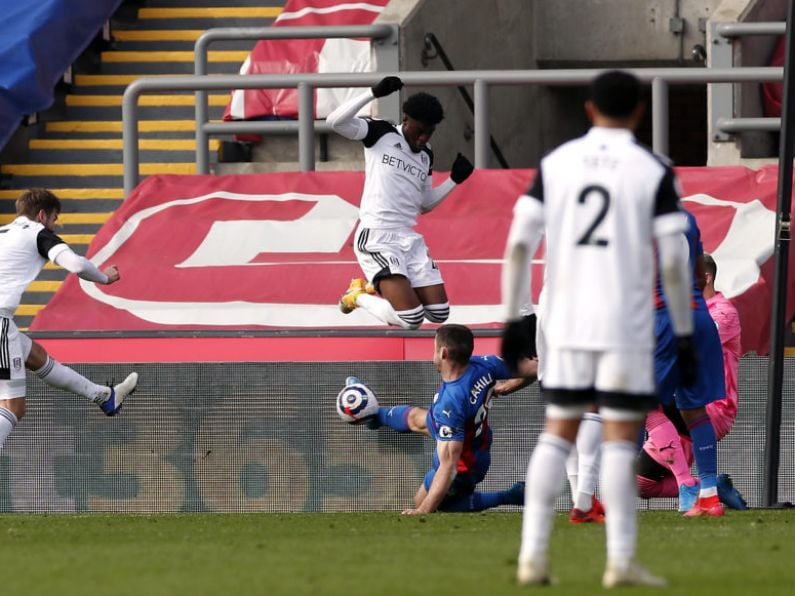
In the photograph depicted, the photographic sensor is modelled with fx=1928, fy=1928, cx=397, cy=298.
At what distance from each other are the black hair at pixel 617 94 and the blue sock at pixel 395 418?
538 cm

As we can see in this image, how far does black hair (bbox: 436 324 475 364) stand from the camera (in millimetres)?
11016

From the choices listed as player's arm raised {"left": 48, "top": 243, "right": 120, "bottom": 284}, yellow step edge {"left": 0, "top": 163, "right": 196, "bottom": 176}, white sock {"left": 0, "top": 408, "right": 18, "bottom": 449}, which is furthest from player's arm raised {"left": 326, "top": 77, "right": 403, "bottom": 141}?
yellow step edge {"left": 0, "top": 163, "right": 196, "bottom": 176}

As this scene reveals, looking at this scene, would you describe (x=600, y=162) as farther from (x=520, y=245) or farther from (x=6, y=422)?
(x=6, y=422)

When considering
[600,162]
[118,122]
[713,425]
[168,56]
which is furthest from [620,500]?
[168,56]

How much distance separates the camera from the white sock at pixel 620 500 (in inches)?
258

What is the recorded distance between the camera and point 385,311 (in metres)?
13.1

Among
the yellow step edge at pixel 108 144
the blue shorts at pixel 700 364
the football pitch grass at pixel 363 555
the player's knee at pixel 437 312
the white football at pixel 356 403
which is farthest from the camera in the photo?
the yellow step edge at pixel 108 144

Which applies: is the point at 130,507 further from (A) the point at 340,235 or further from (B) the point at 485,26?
(B) the point at 485,26

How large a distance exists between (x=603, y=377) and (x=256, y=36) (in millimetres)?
10662

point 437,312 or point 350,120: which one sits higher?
point 350,120

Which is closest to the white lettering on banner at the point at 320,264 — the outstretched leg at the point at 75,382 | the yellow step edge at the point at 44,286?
the yellow step edge at the point at 44,286

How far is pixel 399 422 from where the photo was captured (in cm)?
1205

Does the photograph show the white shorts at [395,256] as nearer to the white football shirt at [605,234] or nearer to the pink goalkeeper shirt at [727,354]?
the pink goalkeeper shirt at [727,354]

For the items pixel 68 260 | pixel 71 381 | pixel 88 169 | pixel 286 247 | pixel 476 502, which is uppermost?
pixel 88 169
